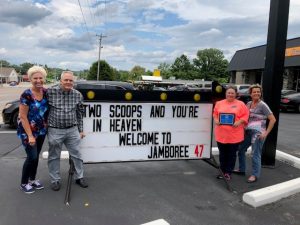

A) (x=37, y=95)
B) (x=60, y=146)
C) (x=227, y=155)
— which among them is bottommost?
(x=227, y=155)

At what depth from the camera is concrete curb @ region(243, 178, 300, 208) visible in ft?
15.0

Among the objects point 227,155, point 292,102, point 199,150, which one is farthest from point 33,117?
point 292,102

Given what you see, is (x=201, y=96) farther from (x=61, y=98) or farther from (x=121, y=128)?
(x=61, y=98)

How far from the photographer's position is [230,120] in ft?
17.4

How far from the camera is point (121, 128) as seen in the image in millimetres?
5301

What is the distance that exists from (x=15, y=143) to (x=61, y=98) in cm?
413

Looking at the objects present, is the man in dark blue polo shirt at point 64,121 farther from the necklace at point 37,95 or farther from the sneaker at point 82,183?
the sneaker at point 82,183

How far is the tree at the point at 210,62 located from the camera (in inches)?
4281

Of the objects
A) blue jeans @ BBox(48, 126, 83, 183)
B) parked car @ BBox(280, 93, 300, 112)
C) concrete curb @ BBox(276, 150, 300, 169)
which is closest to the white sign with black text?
blue jeans @ BBox(48, 126, 83, 183)

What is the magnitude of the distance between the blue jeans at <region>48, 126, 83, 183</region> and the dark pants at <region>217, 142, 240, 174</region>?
221cm

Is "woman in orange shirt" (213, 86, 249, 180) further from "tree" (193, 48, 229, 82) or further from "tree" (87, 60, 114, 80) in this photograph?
"tree" (193, 48, 229, 82)

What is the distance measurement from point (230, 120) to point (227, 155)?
610 mm

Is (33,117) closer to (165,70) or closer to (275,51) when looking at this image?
(275,51)

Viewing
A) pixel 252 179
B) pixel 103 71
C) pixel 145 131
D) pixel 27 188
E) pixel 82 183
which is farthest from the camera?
pixel 103 71
